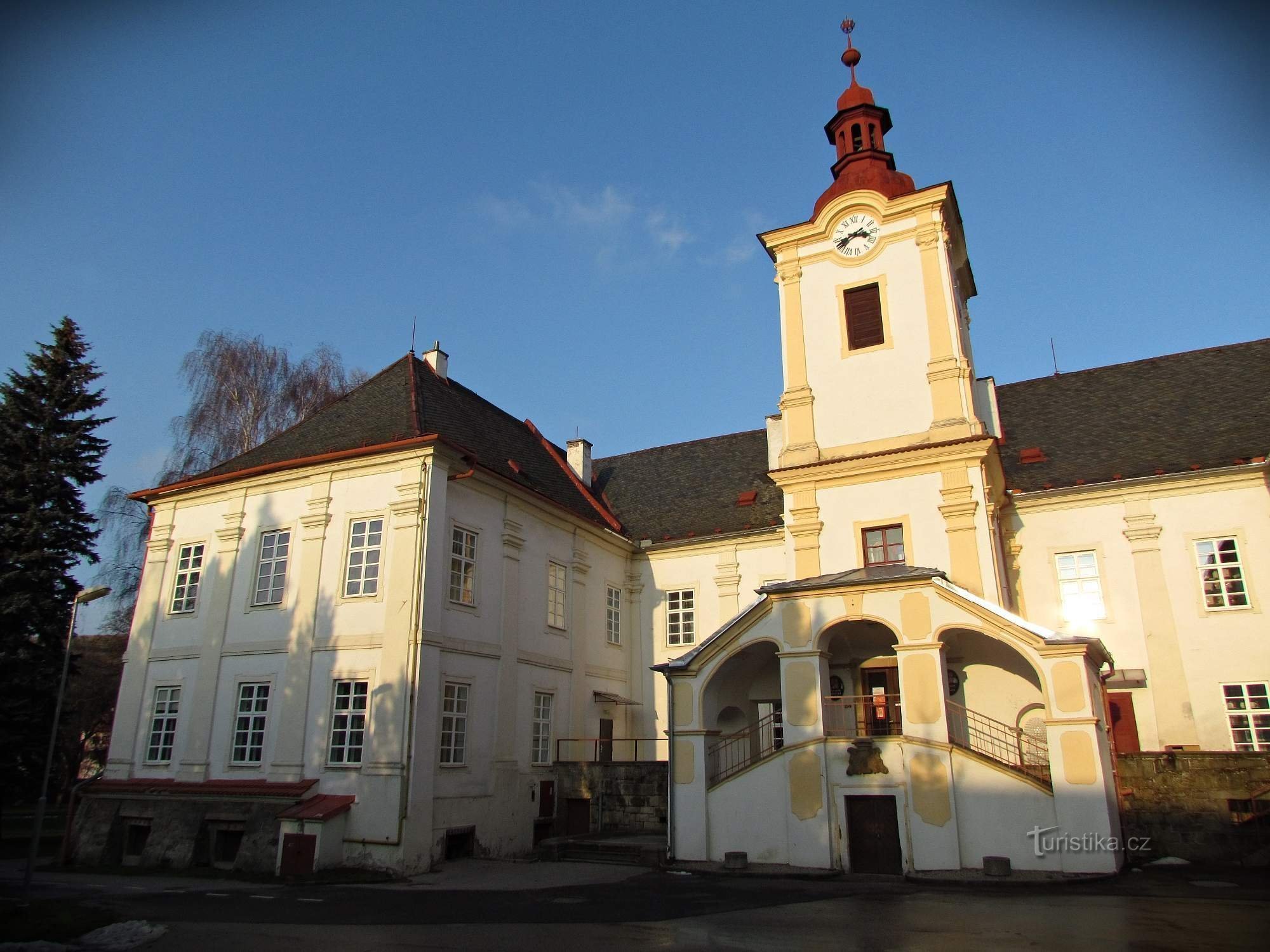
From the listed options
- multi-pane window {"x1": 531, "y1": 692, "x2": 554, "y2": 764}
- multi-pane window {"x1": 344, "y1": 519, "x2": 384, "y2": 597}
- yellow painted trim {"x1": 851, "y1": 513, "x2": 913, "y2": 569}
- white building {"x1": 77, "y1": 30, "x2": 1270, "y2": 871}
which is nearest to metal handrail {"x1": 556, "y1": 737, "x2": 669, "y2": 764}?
white building {"x1": 77, "y1": 30, "x2": 1270, "y2": 871}

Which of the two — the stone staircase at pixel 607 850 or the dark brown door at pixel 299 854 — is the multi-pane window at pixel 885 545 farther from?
the dark brown door at pixel 299 854

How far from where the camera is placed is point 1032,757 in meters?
18.2

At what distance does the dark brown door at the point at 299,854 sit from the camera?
1611cm

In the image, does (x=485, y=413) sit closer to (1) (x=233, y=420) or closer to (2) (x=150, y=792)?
(1) (x=233, y=420)

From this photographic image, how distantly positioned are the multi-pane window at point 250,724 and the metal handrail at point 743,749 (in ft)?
30.9

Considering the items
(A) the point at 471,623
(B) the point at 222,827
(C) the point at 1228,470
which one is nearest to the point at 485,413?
(A) the point at 471,623

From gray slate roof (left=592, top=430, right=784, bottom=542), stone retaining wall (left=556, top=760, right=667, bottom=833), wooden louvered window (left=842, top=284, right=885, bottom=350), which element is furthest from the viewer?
gray slate roof (left=592, top=430, right=784, bottom=542)

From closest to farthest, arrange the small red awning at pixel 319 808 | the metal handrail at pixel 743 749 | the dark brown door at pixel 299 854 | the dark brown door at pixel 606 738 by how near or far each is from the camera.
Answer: the dark brown door at pixel 299 854
the small red awning at pixel 319 808
the metal handrail at pixel 743 749
the dark brown door at pixel 606 738

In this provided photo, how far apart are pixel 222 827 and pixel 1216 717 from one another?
21179mm

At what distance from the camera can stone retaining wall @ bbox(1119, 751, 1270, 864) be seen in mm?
16719

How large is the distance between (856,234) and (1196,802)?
14.9 metres

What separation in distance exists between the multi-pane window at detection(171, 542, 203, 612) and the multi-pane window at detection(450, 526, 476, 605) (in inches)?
264

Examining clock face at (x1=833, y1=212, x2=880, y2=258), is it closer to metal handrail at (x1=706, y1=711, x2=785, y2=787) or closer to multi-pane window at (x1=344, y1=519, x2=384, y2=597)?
metal handrail at (x1=706, y1=711, x2=785, y2=787)

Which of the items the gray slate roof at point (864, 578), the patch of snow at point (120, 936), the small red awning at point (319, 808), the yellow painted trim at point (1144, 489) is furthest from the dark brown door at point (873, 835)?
the patch of snow at point (120, 936)
